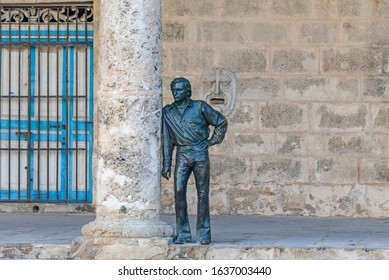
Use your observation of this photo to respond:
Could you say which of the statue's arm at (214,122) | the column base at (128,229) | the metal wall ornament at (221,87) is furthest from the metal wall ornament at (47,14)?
the column base at (128,229)

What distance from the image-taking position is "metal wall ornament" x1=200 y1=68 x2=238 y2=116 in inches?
566

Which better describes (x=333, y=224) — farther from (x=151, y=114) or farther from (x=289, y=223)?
(x=151, y=114)

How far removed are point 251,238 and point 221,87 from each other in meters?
3.18

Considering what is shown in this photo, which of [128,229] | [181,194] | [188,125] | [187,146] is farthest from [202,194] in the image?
[128,229]

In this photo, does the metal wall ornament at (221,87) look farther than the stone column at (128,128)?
Yes

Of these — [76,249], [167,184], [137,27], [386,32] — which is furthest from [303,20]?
[76,249]

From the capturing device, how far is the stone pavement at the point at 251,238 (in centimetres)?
1077

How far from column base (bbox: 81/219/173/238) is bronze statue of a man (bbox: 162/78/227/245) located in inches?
8.2

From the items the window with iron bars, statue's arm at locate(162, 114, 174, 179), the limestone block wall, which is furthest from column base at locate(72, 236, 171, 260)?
the window with iron bars

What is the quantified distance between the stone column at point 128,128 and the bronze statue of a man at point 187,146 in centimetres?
14

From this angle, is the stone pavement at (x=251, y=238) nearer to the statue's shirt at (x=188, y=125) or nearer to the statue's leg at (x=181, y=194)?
the statue's leg at (x=181, y=194)

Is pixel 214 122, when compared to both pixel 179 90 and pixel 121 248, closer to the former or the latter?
pixel 179 90

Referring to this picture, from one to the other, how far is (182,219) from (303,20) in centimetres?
406

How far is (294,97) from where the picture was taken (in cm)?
1430
